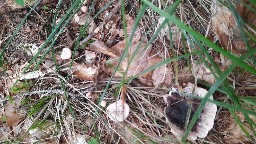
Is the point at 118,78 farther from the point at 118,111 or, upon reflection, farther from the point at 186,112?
the point at 186,112

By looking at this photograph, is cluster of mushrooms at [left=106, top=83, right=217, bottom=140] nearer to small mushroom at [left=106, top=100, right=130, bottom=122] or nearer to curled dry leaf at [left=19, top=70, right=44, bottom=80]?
small mushroom at [left=106, top=100, right=130, bottom=122]

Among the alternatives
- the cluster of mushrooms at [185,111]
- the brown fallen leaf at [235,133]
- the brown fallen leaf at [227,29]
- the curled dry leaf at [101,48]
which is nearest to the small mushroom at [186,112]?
the cluster of mushrooms at [185,111]

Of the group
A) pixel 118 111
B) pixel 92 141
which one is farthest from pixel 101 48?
pixel 92 141

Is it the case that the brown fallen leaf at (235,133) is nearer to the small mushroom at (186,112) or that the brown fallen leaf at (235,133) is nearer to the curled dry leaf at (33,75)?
the small mushroom at (186,112)

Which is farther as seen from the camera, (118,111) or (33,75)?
(33,75)

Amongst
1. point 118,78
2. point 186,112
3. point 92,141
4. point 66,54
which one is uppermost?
point 66,54

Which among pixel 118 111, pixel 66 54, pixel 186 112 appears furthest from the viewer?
pixel 66 54

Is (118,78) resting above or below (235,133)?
above
